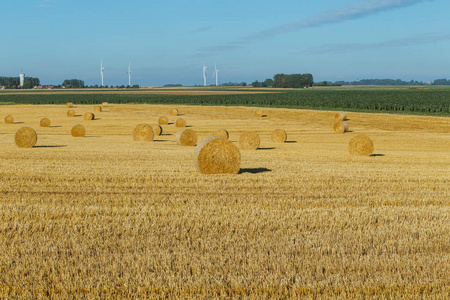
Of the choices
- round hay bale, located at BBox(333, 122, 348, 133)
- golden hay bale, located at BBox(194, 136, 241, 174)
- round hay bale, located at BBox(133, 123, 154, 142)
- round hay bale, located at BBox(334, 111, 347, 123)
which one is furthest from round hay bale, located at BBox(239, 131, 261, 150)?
round hay bale, located at BBox(334, 111, 347, 123)

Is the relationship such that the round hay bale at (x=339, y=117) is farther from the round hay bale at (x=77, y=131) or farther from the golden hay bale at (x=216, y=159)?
the golden hay bale at (x=216, y=159)

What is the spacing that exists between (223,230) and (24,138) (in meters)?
20.5

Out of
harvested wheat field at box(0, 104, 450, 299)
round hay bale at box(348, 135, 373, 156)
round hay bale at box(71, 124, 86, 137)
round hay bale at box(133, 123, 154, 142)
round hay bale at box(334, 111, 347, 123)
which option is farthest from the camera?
round hay bale at box(334, 111, 347, 123)

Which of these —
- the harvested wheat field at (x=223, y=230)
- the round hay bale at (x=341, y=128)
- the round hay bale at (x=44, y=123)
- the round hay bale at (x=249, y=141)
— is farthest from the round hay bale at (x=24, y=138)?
the round hay bale at (x=341, y=128)

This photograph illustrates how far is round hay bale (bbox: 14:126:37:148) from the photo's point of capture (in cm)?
2689

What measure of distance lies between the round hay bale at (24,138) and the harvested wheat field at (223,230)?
25.4 ft

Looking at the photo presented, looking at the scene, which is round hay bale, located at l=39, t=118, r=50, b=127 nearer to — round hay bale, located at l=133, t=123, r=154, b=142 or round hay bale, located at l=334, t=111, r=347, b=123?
round hay bale, located at l=133, t=123, r=154, b=142

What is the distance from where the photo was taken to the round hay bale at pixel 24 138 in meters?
26.9

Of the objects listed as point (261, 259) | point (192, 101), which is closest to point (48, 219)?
point (261, 259)

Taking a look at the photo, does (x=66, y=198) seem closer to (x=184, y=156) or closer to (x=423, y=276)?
(x=423, y=276)

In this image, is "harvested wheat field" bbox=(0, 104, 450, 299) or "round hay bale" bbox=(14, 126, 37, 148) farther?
"round hay bale" bbox=(14, 126, 37, 148)

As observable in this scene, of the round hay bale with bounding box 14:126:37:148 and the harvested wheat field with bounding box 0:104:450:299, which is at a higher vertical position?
the round hay bale with bounding box 14:126:37:148

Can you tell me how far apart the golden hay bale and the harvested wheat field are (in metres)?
0.39

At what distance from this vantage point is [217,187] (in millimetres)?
14625
